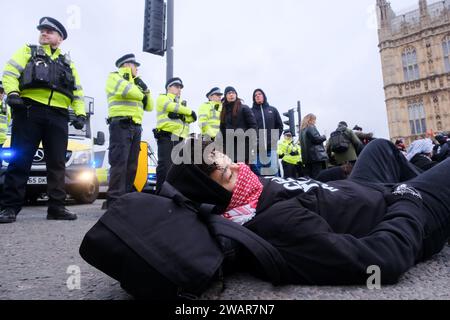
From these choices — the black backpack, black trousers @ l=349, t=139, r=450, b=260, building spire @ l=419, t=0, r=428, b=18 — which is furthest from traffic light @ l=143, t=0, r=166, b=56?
building spire @ l=419, t=0, r=428, b=18

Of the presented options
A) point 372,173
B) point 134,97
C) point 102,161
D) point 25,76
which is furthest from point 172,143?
point 102,161

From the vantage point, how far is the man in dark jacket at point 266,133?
5.24 metres

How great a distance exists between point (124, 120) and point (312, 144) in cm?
331

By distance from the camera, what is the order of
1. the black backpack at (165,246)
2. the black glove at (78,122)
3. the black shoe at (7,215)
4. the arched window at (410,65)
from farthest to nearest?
the arched window at (410,65)
the black glove at (78,122)
the black shoe at (7,215)
the black backpack at (165,246)

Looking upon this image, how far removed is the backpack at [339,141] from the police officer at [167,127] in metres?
2.10

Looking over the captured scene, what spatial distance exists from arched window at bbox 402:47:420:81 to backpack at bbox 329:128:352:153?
109 feet

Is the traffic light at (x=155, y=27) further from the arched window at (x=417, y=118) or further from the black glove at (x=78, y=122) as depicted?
the arched window at (x=417, y=118)

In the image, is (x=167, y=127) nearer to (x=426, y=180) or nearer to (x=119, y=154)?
(x=119, y=154)

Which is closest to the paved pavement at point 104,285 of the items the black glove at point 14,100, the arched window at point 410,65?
the black glove at point 14,100

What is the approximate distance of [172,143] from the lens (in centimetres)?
478

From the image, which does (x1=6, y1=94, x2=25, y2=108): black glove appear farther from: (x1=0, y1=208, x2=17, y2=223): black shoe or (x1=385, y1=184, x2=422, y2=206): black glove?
(x1=385, y1=184, x2=422, y2=206): black glove

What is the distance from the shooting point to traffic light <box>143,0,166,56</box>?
5238mm

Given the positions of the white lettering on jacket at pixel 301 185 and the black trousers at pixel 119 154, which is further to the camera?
the black trousers at pixel 119 154

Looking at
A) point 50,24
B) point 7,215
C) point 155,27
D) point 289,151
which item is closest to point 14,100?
point 50,24
